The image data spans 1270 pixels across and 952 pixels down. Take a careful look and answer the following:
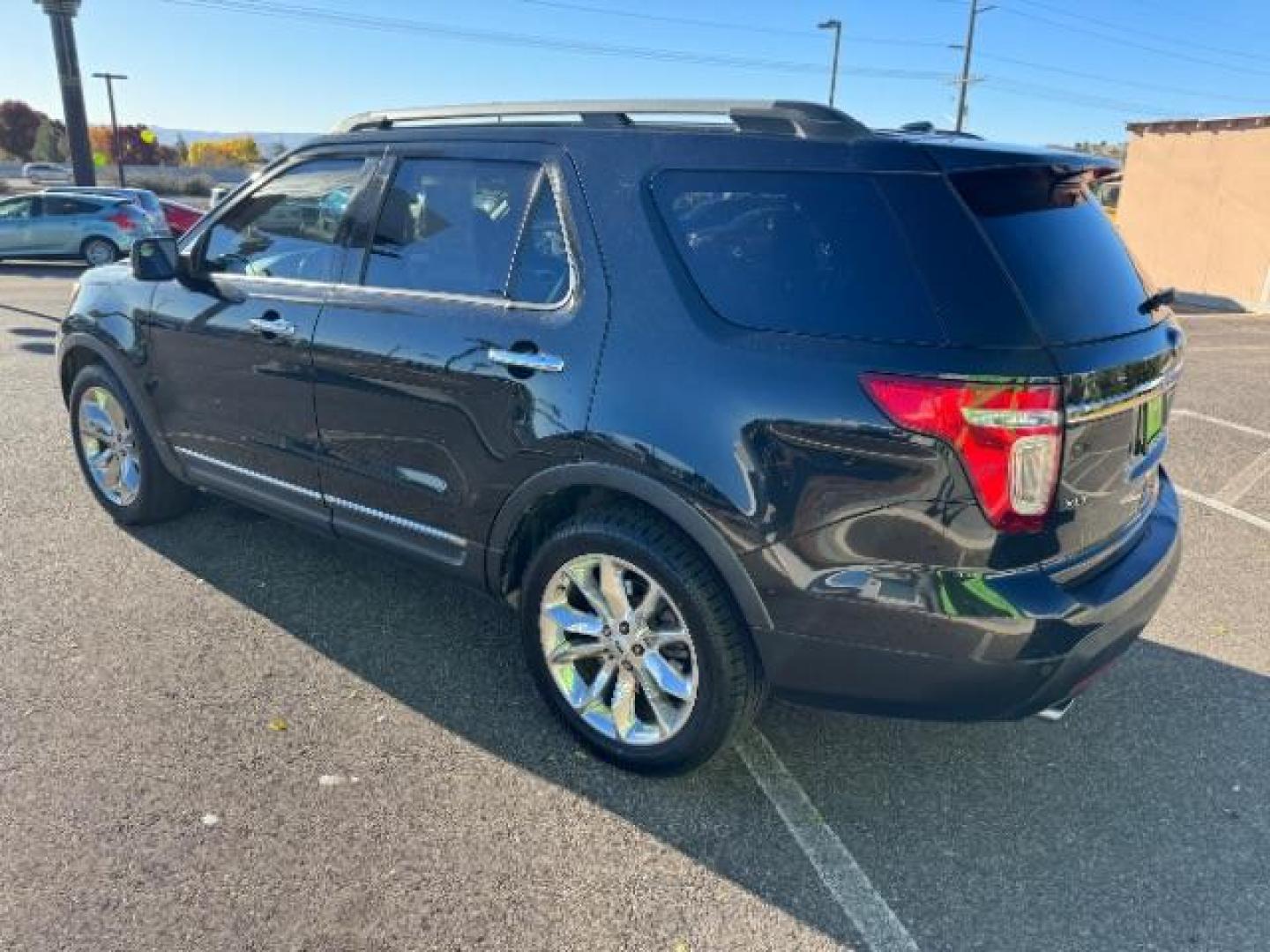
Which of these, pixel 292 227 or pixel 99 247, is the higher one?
pixel 292 227

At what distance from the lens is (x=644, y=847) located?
2.52m

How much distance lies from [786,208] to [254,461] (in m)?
2.47

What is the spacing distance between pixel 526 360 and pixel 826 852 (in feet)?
5.30

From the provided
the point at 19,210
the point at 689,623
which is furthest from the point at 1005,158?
the point at 19,210

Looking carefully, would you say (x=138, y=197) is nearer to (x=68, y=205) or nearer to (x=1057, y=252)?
(x=68, y=205)

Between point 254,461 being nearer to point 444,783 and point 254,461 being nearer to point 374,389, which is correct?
point 374,389

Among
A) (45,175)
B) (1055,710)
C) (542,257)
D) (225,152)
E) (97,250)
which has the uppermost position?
(225,152)

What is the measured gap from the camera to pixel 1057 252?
2391 millimetres

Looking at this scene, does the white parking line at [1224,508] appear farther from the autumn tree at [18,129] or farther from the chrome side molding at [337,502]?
the autumn tree at [18,129]

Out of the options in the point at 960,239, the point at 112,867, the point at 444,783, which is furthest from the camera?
the point at 444,783

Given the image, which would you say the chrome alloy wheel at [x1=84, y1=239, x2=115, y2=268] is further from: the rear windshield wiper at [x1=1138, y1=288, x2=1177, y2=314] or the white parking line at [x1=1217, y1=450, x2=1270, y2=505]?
the rear windshield wiper at [x1=1138, y1=288, x2=1177, y2=314]

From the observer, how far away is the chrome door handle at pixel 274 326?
3445 millimetres

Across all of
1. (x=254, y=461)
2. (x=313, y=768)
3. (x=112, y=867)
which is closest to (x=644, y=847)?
(x=313, y=768)

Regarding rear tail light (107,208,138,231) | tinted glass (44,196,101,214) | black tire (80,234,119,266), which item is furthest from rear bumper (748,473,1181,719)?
tinted glass (44,196,101,214)
